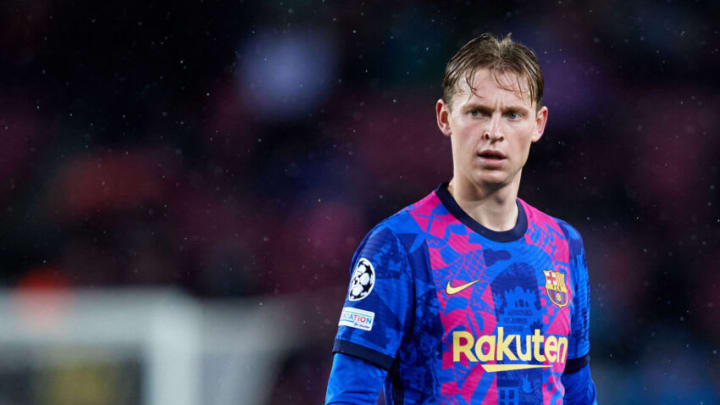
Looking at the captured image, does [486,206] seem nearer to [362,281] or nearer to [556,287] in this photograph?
[556,287]

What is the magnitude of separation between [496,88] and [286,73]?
6.27 meters

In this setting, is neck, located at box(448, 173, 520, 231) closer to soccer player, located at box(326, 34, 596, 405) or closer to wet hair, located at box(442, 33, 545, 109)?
soccer player, located at box(326, 34, 596, 405)

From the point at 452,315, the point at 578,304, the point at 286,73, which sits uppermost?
the point at 286,73

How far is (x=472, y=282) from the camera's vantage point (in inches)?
91.2

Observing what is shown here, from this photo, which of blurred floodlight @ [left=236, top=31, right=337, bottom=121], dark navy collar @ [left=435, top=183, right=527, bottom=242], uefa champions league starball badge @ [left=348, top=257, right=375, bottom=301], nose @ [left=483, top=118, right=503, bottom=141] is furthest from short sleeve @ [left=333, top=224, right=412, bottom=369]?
blurred floodlight @ [left=236, top=31, right=337, bottom=121]

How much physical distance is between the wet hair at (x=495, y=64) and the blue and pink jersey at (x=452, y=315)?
13.2 inches

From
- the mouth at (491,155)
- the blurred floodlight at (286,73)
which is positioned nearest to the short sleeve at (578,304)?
the mouth at (491,155)

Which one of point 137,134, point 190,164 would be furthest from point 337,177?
point 137,134

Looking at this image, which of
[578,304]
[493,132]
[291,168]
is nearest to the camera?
[493,132]

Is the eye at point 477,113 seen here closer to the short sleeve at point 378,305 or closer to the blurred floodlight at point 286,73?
the short sleeve at point 378,305

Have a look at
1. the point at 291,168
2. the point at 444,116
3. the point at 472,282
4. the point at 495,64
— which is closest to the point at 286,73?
the point at 291,168

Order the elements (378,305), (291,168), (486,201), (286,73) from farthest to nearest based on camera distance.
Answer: (286,73) < (291,168) < (486,201) < (378,305)

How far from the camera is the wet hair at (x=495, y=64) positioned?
2.40m

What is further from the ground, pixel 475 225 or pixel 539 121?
pixel 539 121
